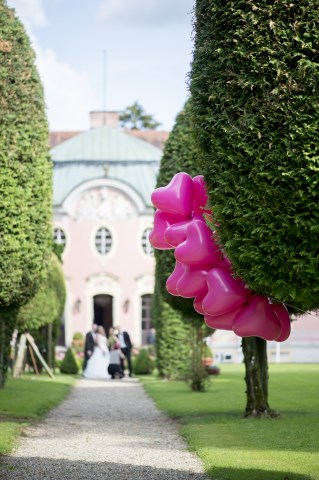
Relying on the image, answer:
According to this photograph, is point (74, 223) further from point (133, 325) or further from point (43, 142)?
point (43, 142)

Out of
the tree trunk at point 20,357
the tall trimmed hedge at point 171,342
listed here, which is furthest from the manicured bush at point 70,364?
the tall trimmed hedge at point 171,342

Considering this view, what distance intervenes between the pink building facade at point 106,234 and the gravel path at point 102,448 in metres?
27.8

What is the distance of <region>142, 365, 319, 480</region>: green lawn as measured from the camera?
8633 mm

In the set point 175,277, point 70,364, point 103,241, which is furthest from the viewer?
point 103,241

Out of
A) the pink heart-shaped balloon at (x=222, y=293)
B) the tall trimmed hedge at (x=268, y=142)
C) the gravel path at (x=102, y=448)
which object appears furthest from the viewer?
the gravel path at (x=102, y=448)

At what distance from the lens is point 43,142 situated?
515 inches

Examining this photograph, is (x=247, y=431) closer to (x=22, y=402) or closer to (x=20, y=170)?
(x=20, y=170)

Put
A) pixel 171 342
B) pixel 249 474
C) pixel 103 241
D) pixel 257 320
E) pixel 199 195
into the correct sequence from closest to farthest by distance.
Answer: pixel 257 320 < pixel 199 195 < pixel 249 474 < pixel 171 342 < pixel 103 241

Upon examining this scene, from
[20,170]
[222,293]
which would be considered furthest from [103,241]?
[222,293]

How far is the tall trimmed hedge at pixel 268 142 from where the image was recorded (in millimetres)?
6629

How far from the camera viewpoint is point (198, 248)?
7.38 metres

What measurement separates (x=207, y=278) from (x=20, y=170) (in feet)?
18.4

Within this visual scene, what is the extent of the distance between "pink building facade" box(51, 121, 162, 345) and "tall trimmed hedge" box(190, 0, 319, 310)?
124 ft

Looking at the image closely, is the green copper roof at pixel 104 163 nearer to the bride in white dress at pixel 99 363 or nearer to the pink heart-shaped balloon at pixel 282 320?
the bride in white dress at pixel 99 363
